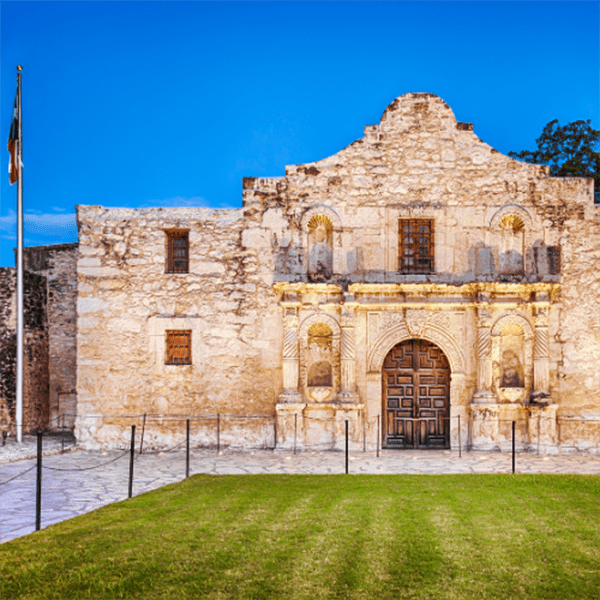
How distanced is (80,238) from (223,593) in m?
10.2

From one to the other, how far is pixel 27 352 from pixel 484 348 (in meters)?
11.2

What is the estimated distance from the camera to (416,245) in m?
13.0

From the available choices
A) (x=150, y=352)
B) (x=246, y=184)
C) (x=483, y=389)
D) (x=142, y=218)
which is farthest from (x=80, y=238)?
(x=483, y=389)

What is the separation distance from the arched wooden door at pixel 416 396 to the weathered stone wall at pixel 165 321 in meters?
2.61

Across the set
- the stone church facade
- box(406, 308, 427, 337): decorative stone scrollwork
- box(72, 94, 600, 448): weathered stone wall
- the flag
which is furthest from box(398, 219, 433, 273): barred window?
the flag

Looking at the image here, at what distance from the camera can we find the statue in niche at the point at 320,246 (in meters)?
13.1

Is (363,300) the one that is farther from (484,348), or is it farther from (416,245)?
(484,348)

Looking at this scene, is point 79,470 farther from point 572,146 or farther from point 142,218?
point 572,146

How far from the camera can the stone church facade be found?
492 inches

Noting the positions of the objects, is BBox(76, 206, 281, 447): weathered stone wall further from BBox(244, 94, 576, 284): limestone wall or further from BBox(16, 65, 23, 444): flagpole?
BBox(16, 65, 23, 444): flagpole

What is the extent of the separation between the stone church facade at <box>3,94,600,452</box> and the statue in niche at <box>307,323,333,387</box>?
1.3 inches

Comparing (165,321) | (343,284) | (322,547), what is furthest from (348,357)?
(322,547)

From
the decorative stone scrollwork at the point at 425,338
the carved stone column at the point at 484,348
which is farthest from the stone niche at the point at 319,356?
the carved stone column at the point at 484,348

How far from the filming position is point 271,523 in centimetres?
652
